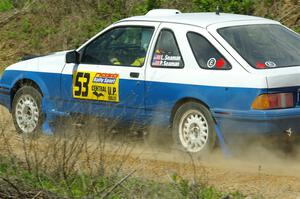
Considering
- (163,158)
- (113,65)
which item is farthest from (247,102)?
(113,65)

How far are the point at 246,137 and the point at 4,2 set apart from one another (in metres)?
12.7

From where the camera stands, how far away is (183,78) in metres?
8.82

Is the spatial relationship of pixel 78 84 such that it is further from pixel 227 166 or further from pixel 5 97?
pixel 227 166

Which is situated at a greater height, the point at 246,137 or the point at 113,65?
the point at 113,65

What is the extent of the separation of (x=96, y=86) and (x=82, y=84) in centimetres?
26

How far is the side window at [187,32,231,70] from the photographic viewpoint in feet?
28.4

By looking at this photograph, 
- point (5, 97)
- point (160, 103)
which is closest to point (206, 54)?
point (160, 103)

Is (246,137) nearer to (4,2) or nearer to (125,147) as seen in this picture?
(125,147)

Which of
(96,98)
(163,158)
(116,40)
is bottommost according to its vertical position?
(163,158)

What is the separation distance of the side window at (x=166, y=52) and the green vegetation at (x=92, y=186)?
2298mm

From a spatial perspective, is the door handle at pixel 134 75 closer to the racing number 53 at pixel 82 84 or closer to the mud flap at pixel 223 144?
the racing number 53 at pixel 82 84

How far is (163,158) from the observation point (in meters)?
8.95

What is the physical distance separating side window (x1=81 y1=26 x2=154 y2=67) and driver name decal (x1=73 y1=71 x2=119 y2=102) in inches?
7.8

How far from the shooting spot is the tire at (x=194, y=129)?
8.62 meters
